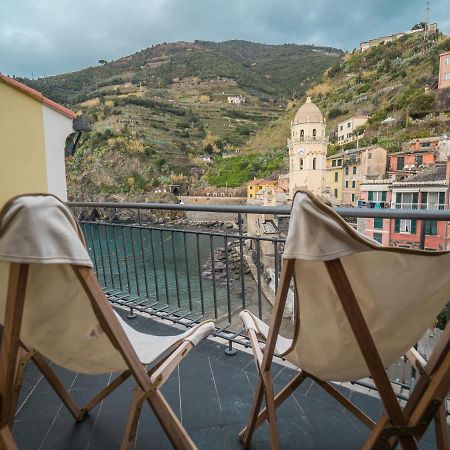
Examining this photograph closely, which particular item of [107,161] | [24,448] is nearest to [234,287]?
[24,448]

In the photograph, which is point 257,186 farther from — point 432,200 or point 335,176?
point 432,200

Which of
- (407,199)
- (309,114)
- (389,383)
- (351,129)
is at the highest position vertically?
(351,129)

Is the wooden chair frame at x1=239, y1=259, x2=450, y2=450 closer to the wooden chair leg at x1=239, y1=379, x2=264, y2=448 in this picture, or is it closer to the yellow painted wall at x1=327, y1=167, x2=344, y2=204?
the wooden chair leg at x1=239, y1=379, x2=264, y2=448

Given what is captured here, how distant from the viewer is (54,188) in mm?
3680

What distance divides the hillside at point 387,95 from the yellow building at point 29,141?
33.4 metres

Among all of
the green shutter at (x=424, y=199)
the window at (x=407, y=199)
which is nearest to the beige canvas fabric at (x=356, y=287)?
the green shutter at (x=424, y=199)

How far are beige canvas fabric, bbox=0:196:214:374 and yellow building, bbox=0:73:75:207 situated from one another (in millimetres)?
2605

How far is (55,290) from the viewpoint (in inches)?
39.4

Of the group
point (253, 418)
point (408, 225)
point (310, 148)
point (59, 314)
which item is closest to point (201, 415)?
point (253, 418)

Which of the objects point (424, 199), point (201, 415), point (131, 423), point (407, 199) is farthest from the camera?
point (407, 199)

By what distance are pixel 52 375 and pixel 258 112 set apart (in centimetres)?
8198

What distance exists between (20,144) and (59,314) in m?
3.01

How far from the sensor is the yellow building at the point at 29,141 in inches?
128

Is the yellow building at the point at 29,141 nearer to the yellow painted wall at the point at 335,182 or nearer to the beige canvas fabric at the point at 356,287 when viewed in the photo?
the beige canvas fabric at the point at 356,287
